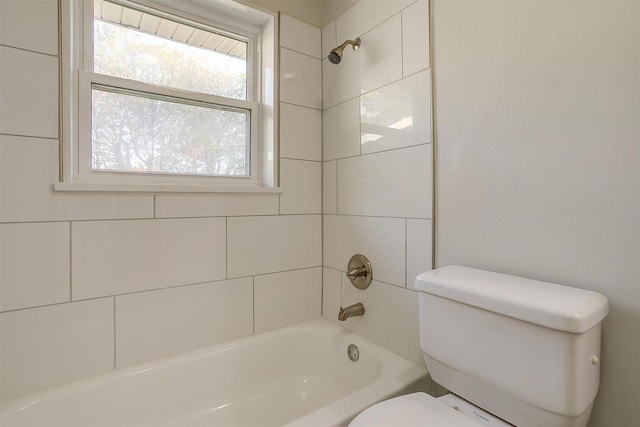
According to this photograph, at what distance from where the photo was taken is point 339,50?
55.9 inches

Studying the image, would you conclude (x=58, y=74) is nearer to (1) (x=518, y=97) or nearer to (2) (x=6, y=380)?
(2) (x=6, y=380)

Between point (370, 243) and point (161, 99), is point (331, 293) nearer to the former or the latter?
point (370, 243)

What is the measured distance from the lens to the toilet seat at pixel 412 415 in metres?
0.81

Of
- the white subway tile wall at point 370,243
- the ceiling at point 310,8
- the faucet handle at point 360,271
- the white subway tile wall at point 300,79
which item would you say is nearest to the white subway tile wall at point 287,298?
the white subway tile wall at point 370,243

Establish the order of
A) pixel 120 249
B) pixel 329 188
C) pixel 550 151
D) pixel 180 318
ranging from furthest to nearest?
pixel 329 188 → pixel 180 318 → pixel 120 249 → pixel 550 151

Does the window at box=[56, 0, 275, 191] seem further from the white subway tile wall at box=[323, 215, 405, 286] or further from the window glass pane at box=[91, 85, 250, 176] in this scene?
the white subway tile wall at box=[323, 215, 405, 286]

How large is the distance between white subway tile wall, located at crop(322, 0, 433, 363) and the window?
0.36 meters

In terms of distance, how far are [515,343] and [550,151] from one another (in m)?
0.54

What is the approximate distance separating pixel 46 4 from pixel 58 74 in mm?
234

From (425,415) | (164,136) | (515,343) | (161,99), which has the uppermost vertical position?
(161,99)

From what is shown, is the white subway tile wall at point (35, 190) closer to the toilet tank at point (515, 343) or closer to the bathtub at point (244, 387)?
the bathtub at point (244, 387)

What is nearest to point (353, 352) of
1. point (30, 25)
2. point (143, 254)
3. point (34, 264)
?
point (143, 254)

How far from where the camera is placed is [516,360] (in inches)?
30.5

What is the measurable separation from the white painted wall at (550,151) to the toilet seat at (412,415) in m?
0.37
